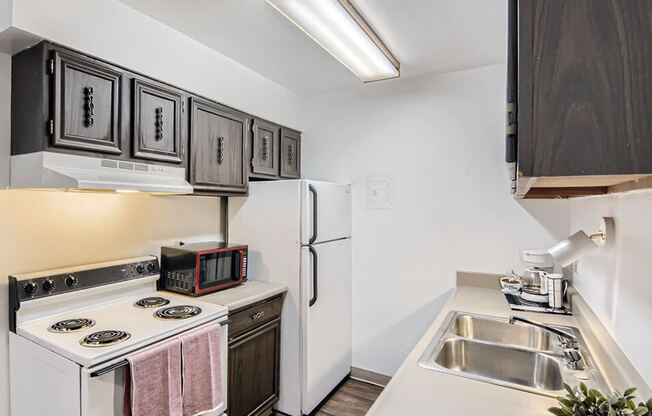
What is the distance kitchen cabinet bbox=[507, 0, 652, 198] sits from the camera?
1.62 ft

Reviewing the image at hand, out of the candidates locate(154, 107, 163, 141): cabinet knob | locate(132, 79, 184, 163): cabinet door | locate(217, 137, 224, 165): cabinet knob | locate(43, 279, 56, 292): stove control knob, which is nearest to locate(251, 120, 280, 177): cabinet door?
locate(217, 137, 224, 165): cabinet knob

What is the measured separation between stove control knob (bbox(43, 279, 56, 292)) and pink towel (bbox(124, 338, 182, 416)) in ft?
2.05

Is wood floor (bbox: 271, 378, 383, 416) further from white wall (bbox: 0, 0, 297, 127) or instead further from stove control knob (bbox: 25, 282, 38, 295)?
white wall (bbox: 0, 0, 297, 127)

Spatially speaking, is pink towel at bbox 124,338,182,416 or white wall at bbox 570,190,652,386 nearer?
white wall at bbox 570,190,652,386

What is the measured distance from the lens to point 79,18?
154 centimetres

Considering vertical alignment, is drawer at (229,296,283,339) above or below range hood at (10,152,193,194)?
below

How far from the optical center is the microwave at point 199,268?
2117 millimetres

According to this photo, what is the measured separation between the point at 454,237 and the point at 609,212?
3.91 feet

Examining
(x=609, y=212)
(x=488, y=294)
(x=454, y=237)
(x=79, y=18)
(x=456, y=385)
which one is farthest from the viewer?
(x=454, y=237)

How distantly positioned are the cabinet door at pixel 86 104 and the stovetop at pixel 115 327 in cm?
83

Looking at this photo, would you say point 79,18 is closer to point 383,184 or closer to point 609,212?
point 383,184

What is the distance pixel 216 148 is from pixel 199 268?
78 cm

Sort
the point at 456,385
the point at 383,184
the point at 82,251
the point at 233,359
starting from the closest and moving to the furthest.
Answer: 1. the point at 456,385
2. the point at 82,251
3. the point at 233,359
4. the point at 383,184

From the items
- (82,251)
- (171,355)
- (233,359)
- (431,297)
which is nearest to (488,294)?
(431,297)
